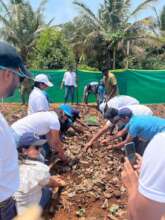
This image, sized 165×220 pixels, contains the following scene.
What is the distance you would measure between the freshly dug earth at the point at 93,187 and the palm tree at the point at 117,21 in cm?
1434

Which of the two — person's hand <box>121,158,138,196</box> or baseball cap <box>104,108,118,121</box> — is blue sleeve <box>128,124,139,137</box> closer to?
baseball cap <box>104,108,118,121</box>

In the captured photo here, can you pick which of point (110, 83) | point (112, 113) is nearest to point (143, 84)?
point (110, 83)

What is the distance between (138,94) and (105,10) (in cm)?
850

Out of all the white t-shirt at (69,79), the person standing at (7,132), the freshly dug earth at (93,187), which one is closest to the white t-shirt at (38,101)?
the freshly dug earth at (93,187)

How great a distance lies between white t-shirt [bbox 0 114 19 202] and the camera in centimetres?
230

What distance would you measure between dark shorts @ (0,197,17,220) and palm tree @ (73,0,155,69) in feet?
61.0

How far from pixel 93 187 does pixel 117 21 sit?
1770cm

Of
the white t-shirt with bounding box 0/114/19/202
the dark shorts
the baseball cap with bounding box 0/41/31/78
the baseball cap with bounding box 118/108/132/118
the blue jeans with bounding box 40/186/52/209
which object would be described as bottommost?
the blue jeans with bounding box 40/186/52/209

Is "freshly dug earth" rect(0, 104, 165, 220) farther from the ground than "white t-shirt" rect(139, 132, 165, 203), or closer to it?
closer to it

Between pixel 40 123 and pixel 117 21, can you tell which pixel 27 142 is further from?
pixel 117 21

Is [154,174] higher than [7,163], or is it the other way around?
[154,174]

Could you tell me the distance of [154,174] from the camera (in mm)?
1565

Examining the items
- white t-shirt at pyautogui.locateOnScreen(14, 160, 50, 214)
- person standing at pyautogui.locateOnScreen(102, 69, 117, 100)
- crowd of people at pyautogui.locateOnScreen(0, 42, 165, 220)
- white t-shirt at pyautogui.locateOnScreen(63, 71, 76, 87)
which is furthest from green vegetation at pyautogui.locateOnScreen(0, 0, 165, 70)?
white t-shirt at pyautogui.locateOnScreen(14, 160, 50, 214)

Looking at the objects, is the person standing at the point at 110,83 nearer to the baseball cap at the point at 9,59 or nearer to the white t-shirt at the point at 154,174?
the baseball cap at the point at 9,59
